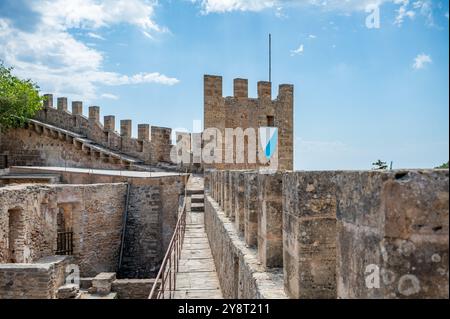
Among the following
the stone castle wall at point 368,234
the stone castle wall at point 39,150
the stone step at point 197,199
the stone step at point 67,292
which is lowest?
the stone step at point 67,292

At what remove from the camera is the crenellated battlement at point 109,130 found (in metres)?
22.4

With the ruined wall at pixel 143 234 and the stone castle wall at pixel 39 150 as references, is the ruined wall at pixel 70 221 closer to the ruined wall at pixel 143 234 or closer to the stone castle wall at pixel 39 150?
the ruined wall at pixel 143 234

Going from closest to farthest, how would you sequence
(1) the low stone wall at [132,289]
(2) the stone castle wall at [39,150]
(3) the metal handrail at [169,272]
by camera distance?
(3) the metal handrail at [169,272] < (1) the low stone wall at [132,289] < (2) the stone castle wall at [39,150]

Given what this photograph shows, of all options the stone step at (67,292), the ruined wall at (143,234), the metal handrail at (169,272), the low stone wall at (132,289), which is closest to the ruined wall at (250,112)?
the ruined wall at (143,234)

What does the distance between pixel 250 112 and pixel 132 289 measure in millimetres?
12379

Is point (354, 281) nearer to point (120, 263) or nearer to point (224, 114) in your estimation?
point (120, 263)

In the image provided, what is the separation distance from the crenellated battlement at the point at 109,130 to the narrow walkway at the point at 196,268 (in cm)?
876

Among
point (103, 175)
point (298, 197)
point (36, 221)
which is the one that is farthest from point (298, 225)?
point (103, 175)

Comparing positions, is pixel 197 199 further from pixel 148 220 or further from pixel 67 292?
pixel 67 292

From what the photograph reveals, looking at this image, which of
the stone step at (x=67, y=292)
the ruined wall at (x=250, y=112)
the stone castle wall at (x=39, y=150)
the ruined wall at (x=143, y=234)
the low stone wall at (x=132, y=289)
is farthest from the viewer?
the stone castle wall at (x=39, y=150)

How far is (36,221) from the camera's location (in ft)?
41.8

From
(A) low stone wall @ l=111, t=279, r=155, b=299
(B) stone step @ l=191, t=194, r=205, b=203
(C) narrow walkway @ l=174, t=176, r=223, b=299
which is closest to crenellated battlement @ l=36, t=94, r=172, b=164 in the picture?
(B) stone step @ l=191, t=194, r=205, b=203

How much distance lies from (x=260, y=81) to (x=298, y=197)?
809 inches

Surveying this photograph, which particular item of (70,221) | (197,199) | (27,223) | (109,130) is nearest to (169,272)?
(27,223)
